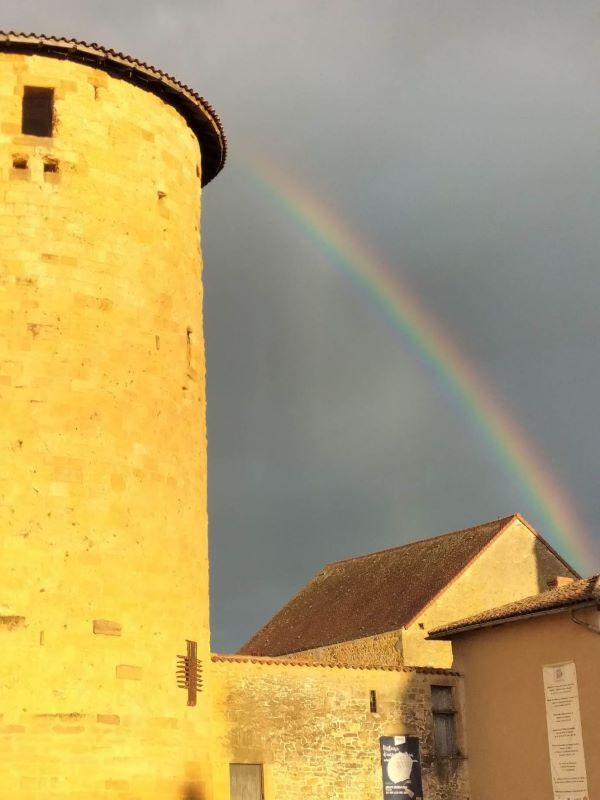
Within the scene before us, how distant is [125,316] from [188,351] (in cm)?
147

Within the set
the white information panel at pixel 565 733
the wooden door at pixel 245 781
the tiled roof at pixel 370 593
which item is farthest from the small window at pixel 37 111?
the tiled roof at pixel 370 593

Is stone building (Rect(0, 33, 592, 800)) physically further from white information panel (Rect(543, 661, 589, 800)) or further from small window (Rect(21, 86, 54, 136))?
white information panel (Rect(543, 661, 589, 800))

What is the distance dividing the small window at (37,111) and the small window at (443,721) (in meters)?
12.8

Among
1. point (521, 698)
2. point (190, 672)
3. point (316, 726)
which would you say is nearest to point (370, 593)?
point (521, 698)

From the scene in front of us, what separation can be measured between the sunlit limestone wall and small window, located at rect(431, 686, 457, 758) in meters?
0.24

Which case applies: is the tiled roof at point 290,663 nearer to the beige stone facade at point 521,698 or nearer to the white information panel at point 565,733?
the beige stone facade at point 521,698

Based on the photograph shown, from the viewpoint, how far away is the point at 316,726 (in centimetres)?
1991

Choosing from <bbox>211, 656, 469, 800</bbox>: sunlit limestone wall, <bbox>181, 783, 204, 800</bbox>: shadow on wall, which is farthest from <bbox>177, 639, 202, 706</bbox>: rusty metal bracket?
<bbox>211, 656, 469, 800</bbox>: sunlit limestone wall

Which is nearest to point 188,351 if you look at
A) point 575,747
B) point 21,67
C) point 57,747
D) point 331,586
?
point 21,67

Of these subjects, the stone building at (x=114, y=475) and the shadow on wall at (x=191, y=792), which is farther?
the shadow on wall at (x=191, y=792)

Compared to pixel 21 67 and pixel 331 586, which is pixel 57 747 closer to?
pixel 21 67

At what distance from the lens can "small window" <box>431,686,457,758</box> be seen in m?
21.5

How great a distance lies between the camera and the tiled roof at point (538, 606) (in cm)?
1978

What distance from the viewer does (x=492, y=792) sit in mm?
21156
